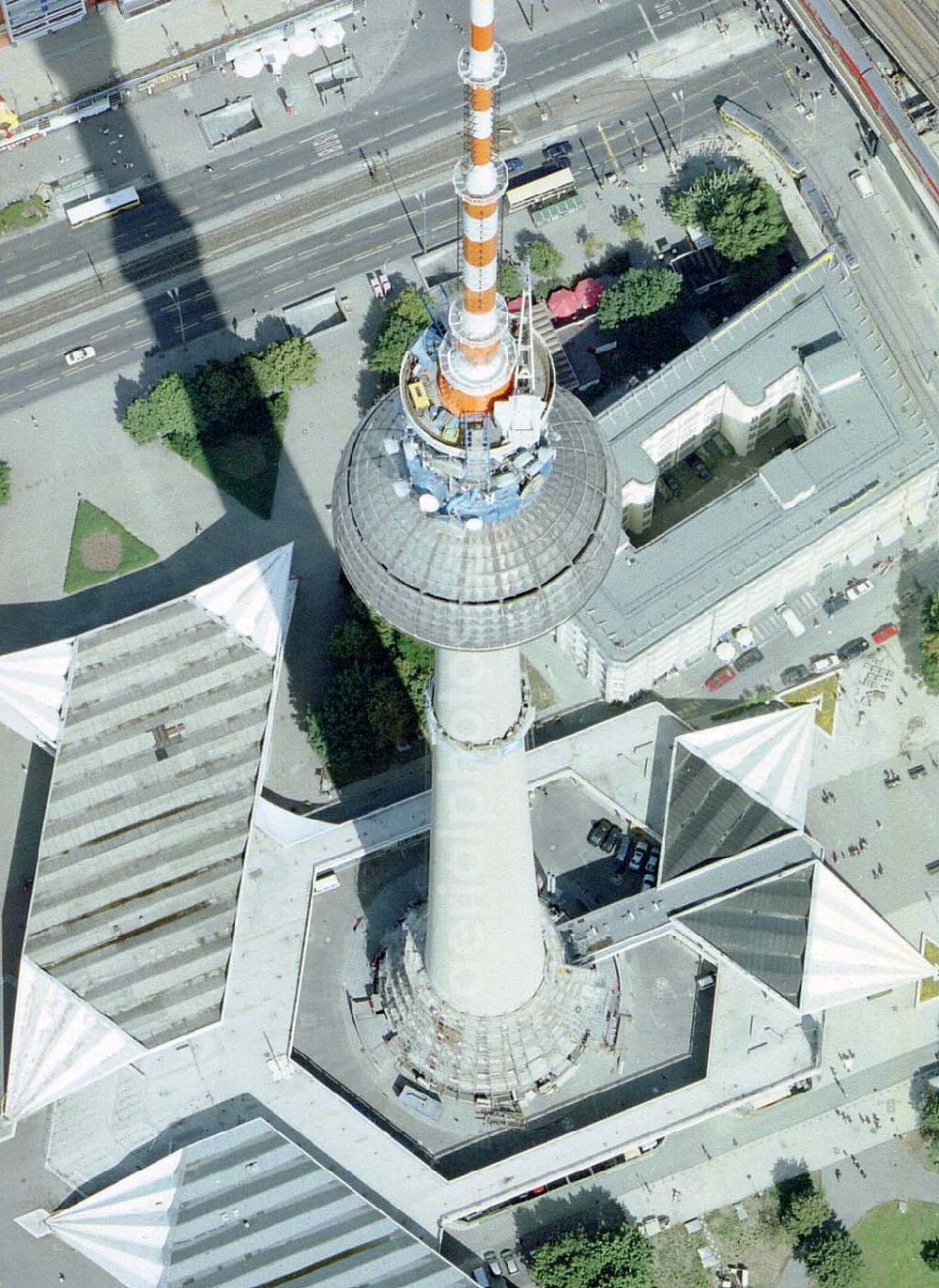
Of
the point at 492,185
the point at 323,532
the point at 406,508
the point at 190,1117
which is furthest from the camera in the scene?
the point at 323,532

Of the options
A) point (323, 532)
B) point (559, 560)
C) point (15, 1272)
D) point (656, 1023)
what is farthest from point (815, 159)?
point (15, 1272)

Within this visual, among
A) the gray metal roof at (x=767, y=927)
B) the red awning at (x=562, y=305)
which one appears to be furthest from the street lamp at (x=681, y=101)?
the gray metal roof at (x=767, y=927)

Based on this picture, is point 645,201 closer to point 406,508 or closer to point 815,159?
point 815,159

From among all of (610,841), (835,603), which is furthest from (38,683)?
(835,603)

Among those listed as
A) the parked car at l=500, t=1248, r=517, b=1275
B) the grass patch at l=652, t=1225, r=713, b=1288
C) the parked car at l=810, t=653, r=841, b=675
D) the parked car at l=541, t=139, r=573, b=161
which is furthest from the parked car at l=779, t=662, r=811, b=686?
the parked car at l=541, t=139, r=573, b=161

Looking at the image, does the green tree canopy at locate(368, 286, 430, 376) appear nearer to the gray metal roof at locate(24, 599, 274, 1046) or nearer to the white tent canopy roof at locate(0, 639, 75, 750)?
the gray metal roof at locate(24, 599, 274, 1046)

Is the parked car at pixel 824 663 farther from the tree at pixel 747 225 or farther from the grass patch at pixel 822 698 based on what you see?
the tree at pixel 747 225

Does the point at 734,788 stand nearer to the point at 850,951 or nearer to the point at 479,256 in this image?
the point at 850,951
